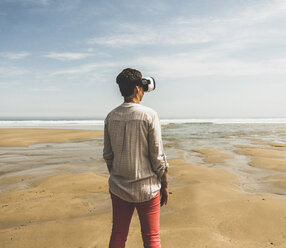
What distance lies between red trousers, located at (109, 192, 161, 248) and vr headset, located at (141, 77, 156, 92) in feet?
3.37

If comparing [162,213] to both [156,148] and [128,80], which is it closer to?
[156,148]

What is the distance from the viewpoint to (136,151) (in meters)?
2.21

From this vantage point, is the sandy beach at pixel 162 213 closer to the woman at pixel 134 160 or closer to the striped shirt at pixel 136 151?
the woman at pixel 134 160

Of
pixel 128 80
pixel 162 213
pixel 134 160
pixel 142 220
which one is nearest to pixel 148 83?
pixel 128 80

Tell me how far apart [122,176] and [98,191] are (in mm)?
4128

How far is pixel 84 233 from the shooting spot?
3.90 metres

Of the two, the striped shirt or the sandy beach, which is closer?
the striped shirt

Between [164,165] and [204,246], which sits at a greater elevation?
[164,165]

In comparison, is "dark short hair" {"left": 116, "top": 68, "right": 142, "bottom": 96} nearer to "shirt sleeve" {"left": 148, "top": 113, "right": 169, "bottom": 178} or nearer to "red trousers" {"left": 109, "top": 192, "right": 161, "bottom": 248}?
"shirt sleeve" {"left": 148, "top": 113, "right": 169, "bottom": 178}

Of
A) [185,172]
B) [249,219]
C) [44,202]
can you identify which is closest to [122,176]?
[249,219]

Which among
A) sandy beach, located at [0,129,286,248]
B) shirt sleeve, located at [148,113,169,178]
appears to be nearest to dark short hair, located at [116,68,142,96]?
shirt sleeve, located at [148,113,169,178]

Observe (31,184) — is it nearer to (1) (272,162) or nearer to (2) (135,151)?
(2) (135,151)

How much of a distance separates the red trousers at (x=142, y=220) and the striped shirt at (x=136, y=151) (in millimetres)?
82

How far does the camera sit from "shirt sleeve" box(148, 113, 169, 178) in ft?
7.10
